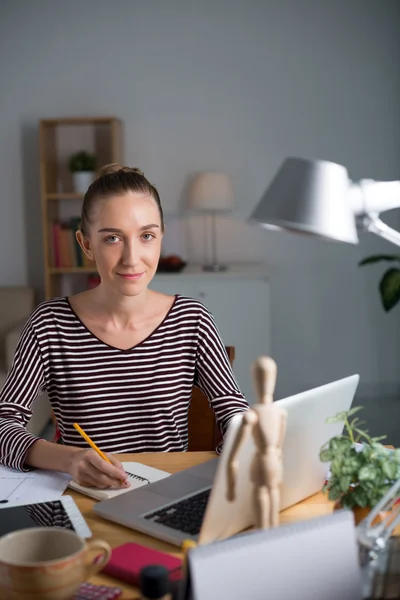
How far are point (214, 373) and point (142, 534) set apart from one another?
649 mm

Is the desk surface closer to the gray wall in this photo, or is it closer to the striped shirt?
the striped shirt

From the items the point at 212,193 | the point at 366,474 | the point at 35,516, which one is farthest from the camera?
the point at 212,193

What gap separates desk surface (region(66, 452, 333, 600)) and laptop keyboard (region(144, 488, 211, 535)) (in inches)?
1.4

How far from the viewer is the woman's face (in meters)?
1.57

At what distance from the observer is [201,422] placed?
1.82 meters

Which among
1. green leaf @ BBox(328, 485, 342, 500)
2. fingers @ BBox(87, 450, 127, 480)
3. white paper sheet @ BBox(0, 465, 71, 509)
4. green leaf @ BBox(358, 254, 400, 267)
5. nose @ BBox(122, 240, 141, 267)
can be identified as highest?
nose @ BBox(122, 240, 141, 267)

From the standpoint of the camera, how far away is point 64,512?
3.80ft

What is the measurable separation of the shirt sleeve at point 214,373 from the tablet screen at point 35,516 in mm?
544

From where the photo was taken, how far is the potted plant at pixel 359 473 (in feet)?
3.33

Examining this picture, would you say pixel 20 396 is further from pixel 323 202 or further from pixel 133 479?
pixel 323 202

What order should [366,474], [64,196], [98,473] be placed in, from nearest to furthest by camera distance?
[366,474], [98,473], [64,196]

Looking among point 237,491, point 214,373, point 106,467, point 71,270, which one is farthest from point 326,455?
point 71,270

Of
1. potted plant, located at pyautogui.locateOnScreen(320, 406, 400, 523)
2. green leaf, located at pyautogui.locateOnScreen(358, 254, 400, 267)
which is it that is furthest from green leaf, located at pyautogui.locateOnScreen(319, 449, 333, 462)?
green leaf, located at pyautogui.locateOnScreen(358, 254, 400, 267)

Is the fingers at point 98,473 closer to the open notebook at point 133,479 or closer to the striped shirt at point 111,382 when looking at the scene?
the open notebook at point 133,479
